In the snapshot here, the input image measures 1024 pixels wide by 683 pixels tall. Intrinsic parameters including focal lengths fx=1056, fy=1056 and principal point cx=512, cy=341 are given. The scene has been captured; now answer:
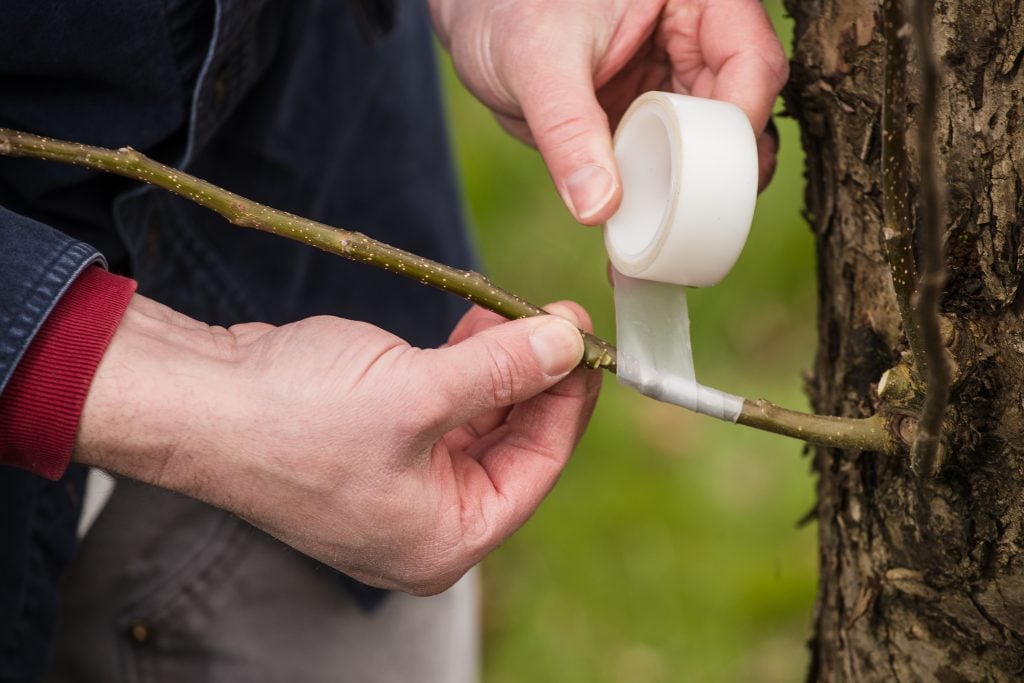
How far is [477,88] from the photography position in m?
1.58

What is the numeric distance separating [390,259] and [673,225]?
12.7 inches

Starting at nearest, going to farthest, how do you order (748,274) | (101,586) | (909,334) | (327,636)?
(909,334) < (101,586) < (327,636) < (748,274)

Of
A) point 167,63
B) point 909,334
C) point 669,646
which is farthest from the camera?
point 669,646

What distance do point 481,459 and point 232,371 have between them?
32cm

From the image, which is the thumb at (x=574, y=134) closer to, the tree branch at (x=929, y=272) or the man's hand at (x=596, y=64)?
the man's hand at (x=596, y=64)

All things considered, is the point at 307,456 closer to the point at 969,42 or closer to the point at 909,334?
the point at 909,334

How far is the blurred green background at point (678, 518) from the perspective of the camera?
2.62m

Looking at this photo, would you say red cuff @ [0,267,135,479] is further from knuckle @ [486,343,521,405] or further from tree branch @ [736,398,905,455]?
tree branch @ [736,398,905,455]

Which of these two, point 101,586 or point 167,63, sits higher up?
point 167,63

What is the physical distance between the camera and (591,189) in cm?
128

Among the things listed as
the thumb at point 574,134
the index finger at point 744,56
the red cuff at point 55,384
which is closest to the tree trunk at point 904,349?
the index finger at point 744,56

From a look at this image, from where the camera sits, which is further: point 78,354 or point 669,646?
point 669,646

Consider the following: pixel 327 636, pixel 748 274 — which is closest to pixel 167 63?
pixel 327 636

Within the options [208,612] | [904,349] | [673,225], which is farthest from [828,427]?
[208,612]
